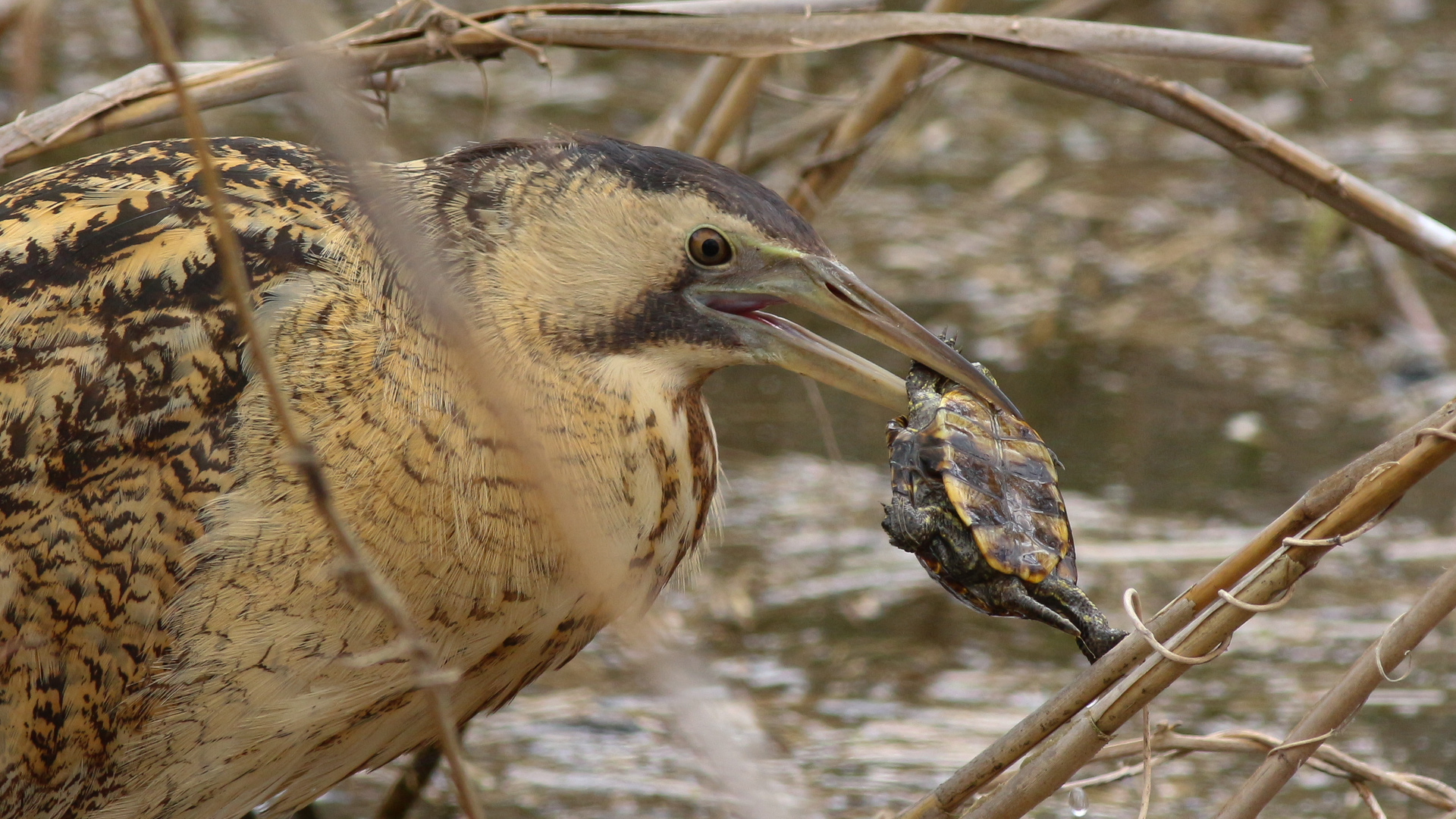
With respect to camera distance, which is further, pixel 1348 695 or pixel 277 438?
pixel 277 438

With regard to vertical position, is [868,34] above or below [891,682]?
above

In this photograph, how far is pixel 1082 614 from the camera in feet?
7.61

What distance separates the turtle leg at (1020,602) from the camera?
7.59 feet

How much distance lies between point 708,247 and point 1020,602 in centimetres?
69

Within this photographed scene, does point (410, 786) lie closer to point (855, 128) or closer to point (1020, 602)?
point (1020, 602)

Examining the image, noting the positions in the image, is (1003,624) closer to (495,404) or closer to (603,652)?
(603,652)

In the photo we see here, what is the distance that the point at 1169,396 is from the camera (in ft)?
16.7

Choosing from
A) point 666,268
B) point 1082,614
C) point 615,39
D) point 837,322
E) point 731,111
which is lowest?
point 1082,614

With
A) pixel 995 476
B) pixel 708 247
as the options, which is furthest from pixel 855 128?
pixel 995 476

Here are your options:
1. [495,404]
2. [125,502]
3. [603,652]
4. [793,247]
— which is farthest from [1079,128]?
[495,404]

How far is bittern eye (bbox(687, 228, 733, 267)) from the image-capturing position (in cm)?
257

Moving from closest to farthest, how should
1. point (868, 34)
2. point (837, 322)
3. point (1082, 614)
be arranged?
point (1082, 614) → point (837, 322) → point (868, 34)

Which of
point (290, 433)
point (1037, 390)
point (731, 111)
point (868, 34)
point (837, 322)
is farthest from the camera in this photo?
point (1037, 390)

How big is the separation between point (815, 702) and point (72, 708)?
166cm
